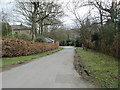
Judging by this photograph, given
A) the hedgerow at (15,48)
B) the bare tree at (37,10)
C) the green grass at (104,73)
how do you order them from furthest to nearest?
the bare tree at (37,10)
the hedgerow at (15,48)
the green grass at (104,73)

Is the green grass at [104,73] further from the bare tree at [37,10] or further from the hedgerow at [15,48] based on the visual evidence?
the bare tree at [37,10]

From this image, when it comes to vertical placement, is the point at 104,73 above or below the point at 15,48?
below

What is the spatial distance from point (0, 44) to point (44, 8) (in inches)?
473

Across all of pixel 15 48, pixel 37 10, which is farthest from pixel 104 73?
pixel 37 10

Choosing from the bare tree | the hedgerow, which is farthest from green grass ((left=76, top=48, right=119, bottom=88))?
the bare tree

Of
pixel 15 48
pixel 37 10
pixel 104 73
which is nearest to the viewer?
pixel 104 73

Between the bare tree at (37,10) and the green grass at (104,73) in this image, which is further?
the bare tree at (37,10)

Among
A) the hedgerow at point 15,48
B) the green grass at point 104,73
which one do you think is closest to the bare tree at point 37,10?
the hedgerow at point 15,48

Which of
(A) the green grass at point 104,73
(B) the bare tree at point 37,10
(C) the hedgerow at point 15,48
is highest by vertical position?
(B) the bare tree at point 37,10

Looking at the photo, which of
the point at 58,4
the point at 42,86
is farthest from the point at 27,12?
the point at 42,86

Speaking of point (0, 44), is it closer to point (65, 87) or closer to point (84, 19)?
point (65, 87)

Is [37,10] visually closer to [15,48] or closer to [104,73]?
[15,48]

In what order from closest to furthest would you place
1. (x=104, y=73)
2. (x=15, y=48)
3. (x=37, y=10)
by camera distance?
(x=104, y=73)
(x=15, y=48)
(x=37, y=10)

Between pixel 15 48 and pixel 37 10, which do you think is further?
pixel 37 10
